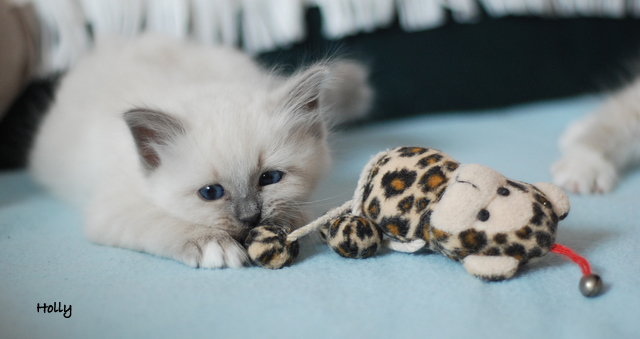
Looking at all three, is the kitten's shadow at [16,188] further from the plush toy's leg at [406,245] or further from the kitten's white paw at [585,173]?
the kitten's white paw at [585,173]

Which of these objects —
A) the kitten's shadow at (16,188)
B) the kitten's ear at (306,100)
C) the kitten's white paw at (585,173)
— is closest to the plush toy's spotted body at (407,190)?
the kitten's ear at (306,100)

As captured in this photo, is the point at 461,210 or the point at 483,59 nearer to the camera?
the point at 461,210

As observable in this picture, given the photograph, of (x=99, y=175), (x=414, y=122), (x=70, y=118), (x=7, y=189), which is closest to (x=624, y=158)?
(x=414, y=122)

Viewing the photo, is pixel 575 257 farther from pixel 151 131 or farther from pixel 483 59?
pixel 483 59

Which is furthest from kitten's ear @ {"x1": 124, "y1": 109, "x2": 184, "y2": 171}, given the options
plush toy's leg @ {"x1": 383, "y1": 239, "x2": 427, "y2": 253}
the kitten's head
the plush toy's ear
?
the plush toy's ear

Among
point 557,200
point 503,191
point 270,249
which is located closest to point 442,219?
point 503,191

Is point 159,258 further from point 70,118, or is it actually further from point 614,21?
point 614,21
